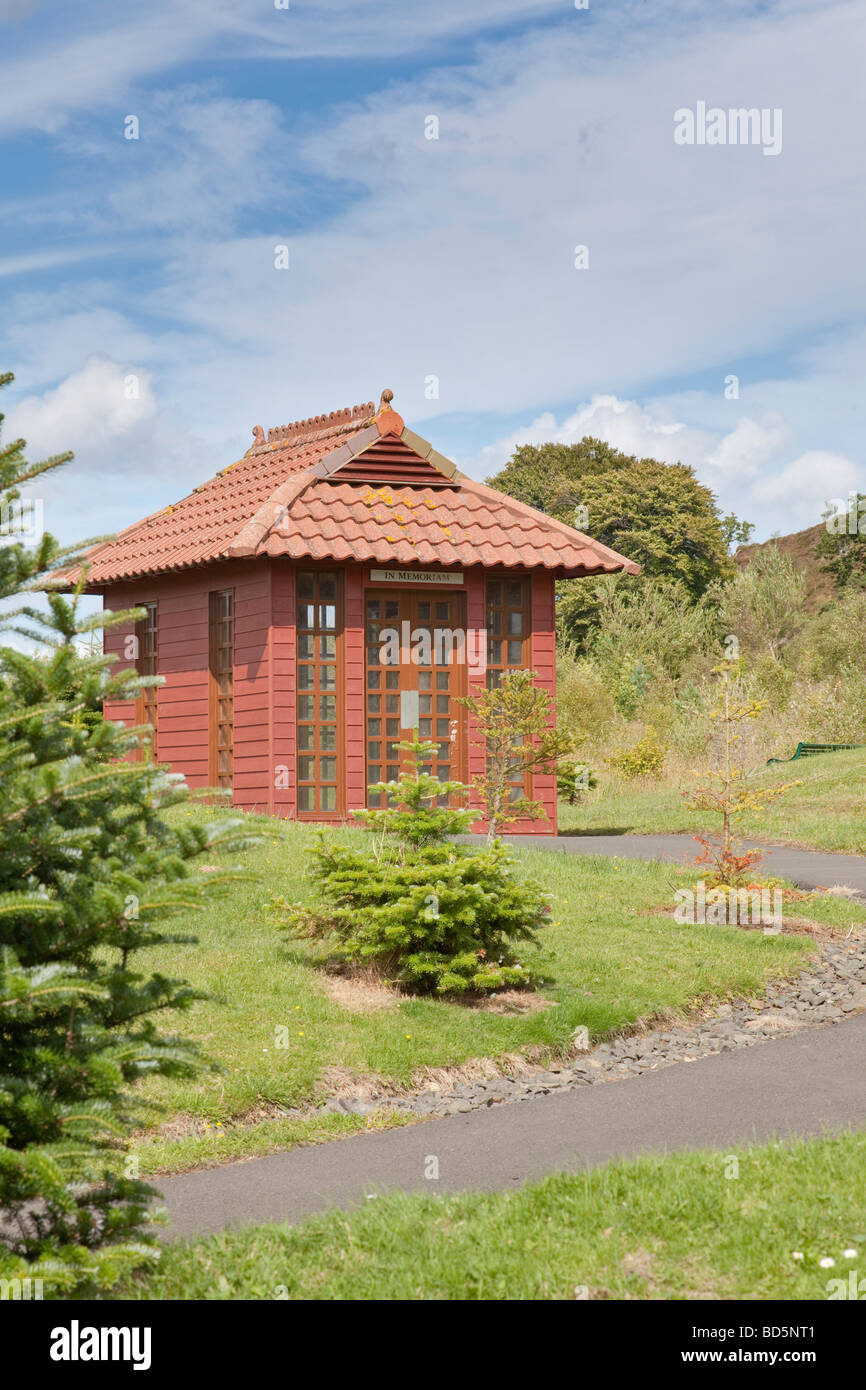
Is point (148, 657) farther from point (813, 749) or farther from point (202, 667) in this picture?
point (813, 749)

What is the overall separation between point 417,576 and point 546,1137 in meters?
11.1

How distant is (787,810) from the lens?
20.7 m

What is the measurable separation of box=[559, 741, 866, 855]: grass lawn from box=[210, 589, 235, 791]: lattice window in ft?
18.0

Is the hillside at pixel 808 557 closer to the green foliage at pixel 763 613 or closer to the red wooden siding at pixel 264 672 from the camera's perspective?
the green foliage at pixel 763 613

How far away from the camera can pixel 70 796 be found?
405cm

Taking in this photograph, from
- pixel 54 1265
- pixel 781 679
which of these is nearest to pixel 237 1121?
pixel 54 1265

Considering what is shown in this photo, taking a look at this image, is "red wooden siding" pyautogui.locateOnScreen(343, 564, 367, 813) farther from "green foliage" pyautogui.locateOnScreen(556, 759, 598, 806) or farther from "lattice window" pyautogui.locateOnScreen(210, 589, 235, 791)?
"green foliage" pyautogui.locateOnScreen(556, 759, 598, 806)

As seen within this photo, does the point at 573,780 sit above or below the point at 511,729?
below

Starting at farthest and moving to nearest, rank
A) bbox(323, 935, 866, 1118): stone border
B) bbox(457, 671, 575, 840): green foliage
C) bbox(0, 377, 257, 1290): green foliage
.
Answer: bbox(457, 671, 575, 840): green foliage, bbox(323, 935, 866, 1118): stone border, bbox(0, 377, 257, 1290): green foliage

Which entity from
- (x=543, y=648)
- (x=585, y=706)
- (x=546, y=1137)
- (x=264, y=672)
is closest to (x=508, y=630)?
(x=543, y=648)

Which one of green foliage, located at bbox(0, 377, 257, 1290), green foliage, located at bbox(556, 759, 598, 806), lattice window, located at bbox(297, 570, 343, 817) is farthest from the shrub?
green foliage, located at bbox(0, 377, 257, 1290)

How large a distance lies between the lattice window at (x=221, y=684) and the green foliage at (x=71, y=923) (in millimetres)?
12896

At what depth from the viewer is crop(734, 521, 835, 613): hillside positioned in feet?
193
